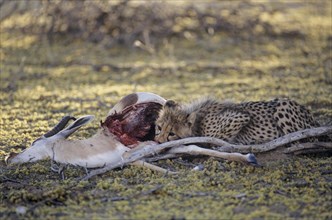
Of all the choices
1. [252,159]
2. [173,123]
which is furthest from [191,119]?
[252,159]

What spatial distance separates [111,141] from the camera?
4875 millimetres

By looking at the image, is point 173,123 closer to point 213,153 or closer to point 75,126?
point 213,153

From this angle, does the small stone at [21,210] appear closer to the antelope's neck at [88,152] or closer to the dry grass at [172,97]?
the dry grass at [172,97]

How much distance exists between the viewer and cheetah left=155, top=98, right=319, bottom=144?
16.8 ft

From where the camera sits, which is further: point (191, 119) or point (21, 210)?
point (191, 119)

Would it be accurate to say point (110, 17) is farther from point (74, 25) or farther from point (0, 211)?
point (0, 211)

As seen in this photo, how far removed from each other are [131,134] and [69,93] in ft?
9.84

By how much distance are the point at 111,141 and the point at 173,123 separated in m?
0.52

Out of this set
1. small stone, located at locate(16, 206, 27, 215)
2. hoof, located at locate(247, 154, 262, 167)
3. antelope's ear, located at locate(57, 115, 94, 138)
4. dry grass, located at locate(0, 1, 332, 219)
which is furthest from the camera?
antelope's ear, located at locate(57, 115, 94, 138)

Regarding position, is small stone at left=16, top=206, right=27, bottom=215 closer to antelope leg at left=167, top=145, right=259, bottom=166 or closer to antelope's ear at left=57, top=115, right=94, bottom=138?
antelope's ear at left=57, top=115, right=94, bottom=138

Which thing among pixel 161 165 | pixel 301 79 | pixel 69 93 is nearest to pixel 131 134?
pixel 161 165

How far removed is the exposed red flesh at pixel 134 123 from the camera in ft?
16.6

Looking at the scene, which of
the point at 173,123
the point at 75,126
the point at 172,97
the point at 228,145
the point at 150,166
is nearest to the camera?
the point at 150,166

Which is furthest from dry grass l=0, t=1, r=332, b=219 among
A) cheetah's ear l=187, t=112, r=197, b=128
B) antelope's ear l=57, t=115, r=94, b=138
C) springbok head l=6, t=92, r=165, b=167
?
cheetah's ear l=187, t=112, r=197, b=128
